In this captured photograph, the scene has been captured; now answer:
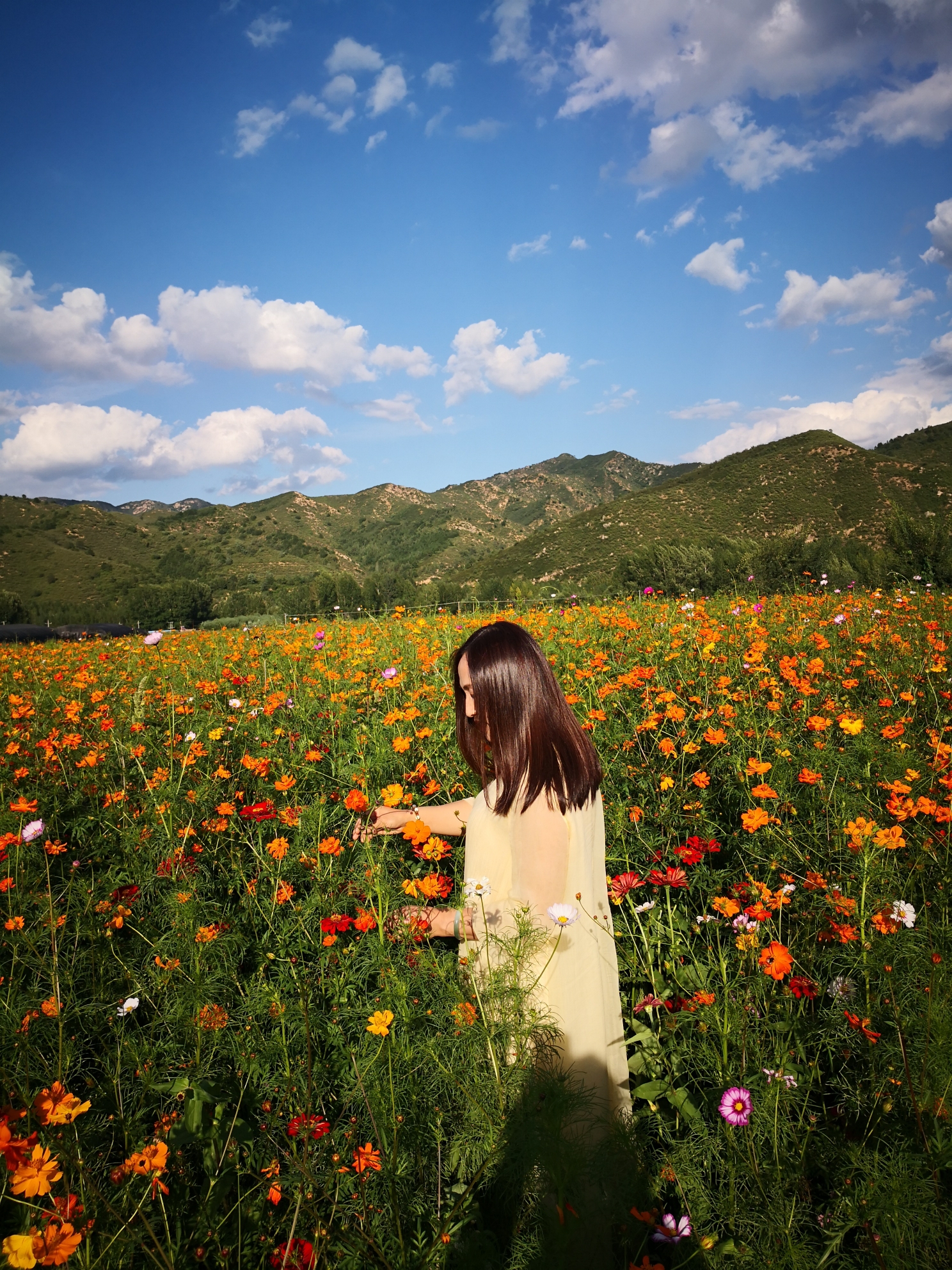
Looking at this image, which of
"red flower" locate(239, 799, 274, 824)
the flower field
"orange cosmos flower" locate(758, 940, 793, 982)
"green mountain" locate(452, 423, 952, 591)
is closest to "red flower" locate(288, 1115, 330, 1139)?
the flower field

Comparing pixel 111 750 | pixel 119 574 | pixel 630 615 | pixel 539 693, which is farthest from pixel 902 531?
pixel 119 574

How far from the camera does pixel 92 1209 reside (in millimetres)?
999

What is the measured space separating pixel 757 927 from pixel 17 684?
17.1 feet

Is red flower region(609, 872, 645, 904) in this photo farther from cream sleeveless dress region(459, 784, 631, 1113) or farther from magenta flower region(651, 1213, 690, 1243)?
magenta flower region(651, 1213, 690, 1243)

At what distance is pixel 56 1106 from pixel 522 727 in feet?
4.19

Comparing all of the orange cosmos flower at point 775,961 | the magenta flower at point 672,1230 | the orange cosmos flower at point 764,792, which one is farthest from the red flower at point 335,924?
the orange cosmos flower at point 764,792

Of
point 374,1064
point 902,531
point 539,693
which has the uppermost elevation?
point 902,531

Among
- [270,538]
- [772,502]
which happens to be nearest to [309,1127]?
[772,502]

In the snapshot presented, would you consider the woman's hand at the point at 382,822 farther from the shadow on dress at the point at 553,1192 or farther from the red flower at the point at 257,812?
the shadow on dress at the point at 553,1192

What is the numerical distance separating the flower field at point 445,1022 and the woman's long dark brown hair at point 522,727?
30 cm

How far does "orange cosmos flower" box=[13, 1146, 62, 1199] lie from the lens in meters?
0.87

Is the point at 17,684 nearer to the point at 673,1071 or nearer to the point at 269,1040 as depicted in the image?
the point at 269,1040

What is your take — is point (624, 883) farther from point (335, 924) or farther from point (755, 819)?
point (335, 924)

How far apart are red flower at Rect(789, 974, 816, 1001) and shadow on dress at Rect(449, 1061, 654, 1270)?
0.52m
